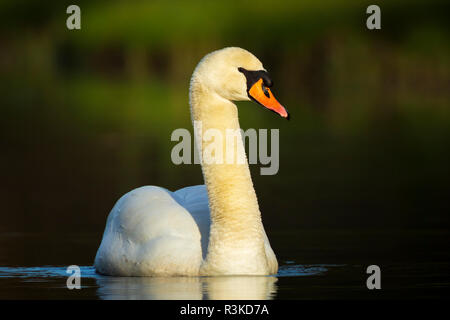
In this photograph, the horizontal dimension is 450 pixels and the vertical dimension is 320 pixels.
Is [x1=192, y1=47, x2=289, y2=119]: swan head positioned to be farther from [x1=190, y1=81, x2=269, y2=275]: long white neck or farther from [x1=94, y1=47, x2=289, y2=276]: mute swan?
[x1=190, y1=81, x2=269, y2=275]: long white neck

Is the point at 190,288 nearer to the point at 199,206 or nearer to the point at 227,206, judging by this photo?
the point at 227,206

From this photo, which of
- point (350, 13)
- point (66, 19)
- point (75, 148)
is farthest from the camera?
point (66, 19)

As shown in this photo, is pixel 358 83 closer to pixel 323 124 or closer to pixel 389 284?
pixel 323 124

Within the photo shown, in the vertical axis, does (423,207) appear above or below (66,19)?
below

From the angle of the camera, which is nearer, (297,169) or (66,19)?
(297,169)

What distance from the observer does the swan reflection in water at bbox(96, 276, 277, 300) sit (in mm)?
8312

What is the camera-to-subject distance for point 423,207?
44.9 feet

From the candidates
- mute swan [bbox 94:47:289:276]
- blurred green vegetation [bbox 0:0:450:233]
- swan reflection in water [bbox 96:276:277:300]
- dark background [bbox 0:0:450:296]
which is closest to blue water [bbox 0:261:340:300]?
swan reflection in water [bbox 96:276:277:300]

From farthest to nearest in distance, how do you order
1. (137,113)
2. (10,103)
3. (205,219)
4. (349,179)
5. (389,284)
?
(10,103), (137,113), (349,179), (205,219), (389,284)

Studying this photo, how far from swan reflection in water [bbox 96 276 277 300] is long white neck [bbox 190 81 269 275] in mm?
125

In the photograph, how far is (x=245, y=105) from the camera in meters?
37.4

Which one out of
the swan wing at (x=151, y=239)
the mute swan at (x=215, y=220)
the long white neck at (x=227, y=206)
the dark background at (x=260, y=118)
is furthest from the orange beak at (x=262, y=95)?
the dark background at (x=260, y=118)

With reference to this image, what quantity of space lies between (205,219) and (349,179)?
23.6 feet

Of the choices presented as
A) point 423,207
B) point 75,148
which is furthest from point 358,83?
point 423,207
